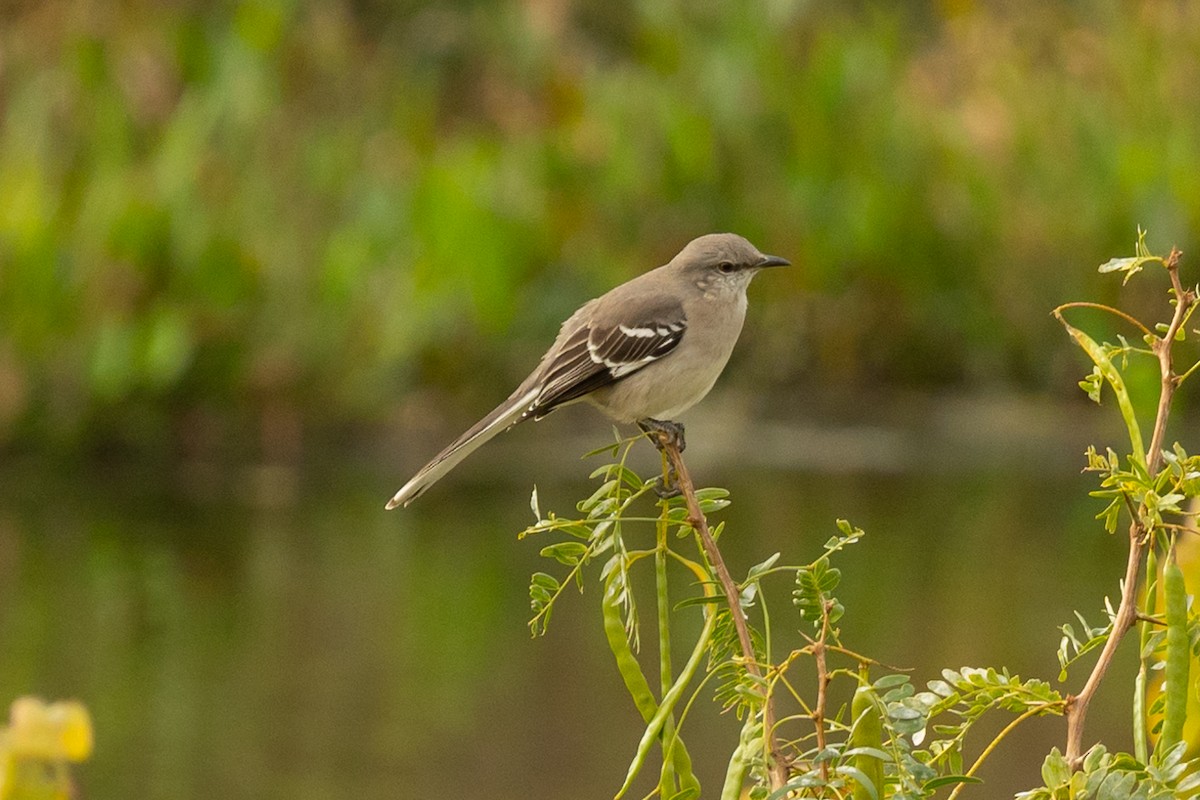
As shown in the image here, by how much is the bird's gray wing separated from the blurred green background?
3.25 metres

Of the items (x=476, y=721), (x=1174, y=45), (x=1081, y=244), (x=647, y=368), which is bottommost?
(x=476, y=721)

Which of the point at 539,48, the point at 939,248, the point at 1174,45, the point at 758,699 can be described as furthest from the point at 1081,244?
the point at 758,699

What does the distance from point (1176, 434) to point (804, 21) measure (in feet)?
12.2

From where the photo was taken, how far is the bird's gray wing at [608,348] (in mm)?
A: 3729

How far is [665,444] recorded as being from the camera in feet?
9.46

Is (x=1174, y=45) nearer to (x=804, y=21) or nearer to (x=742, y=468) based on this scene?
(x=804, y=21)

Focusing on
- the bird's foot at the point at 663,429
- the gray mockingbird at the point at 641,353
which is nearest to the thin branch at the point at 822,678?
the bird's foot at the point at 663,429

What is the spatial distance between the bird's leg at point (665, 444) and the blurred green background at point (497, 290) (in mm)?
3595

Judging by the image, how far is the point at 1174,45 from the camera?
439 inches

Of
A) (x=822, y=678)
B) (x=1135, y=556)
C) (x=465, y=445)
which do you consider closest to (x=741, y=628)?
(x=822, y=678)

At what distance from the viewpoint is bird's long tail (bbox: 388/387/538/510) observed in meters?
3.13

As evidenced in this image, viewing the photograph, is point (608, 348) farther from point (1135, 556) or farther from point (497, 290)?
point (497, 290)

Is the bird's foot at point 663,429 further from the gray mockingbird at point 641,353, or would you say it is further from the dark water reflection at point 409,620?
the dark water reflection at point 409,620

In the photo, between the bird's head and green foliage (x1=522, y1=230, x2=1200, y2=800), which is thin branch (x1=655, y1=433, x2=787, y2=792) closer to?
green foliage (x1=522, y1=230, x2=1200, y2=800)
